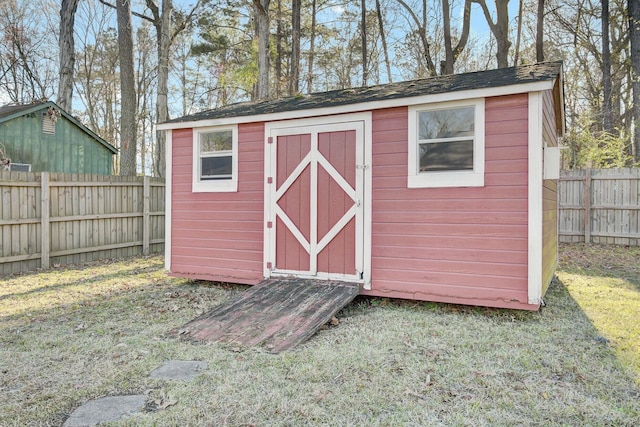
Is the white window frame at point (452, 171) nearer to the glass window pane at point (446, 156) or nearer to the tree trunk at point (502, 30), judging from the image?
the glass window pane at point (446, 156)

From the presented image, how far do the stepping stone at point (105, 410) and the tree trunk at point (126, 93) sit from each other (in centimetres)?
928

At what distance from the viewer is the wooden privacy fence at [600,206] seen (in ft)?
30.7

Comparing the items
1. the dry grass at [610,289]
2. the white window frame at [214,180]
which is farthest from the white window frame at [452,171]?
the white window frame at [214,180]

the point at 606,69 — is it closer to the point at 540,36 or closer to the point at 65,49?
the point at 540,36

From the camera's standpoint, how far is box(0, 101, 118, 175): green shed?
1048cm

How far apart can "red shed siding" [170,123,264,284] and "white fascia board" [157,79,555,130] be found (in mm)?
151

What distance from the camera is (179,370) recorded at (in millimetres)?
3049

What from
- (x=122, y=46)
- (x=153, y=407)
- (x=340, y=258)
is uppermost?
(x=122, y=46)

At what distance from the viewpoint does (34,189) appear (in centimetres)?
708

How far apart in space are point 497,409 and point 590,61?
16.3 meters

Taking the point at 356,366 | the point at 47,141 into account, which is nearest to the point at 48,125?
the point at 47,141

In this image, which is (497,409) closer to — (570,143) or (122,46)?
(122,46)

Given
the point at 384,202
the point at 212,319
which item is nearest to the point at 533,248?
the point at 384,202

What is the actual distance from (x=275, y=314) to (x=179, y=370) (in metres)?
1.32
